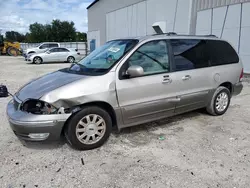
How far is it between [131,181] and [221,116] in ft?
9.99

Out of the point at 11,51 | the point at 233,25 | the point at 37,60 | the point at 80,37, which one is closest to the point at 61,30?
the point at 80,37

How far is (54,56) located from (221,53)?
15.7m

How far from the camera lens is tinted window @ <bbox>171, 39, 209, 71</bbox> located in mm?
3715

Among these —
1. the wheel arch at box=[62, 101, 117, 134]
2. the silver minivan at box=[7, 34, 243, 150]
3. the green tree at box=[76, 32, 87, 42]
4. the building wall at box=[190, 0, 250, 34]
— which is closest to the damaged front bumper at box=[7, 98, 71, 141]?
the silver minivan at box=[7, 34, 243, 150]

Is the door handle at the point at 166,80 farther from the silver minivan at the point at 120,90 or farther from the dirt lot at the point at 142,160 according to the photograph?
the dirt lot at the point at 142,160

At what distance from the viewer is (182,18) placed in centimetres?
1252

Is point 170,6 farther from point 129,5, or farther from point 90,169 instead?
point 90,169

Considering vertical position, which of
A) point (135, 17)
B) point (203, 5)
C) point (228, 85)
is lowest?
point (228, 85)

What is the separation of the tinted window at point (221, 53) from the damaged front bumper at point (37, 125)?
3.17 m

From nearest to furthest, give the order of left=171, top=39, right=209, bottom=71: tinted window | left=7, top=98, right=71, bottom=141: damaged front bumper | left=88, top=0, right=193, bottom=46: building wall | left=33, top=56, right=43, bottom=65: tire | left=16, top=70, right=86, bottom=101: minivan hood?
left=7, top=98, right=71, bottom=141: damaged front bumper
left=16, top=70, right=86, bottom=101: minivan hood
left=171, top=39, right=209, bottom=71: tinted window
left=88, top=0, right=193, bottom=46: building wall
left=33, top=56, right=43, bottom=65: tire

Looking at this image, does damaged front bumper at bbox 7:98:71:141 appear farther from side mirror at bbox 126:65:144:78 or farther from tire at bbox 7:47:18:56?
tire at bbox 7:47:18:56

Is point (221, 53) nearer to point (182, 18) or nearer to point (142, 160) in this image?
point (142, 160)

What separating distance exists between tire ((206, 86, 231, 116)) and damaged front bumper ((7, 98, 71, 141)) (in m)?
3.09

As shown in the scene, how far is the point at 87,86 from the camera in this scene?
2879mm
